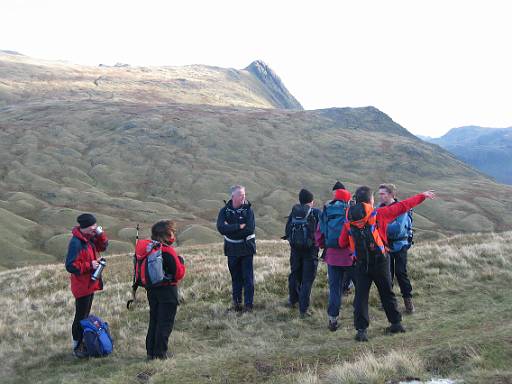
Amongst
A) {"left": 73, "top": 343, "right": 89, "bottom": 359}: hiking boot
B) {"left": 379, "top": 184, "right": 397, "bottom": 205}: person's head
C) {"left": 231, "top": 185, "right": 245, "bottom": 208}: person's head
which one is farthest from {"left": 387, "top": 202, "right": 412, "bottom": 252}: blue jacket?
{"left": 73, "top": 343, "right": 89, "bottom": 359}: hiking boot

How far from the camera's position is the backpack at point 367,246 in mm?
8070

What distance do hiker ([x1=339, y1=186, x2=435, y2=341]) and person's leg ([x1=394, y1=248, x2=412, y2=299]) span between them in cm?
175

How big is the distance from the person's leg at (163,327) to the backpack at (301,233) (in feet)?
10.7

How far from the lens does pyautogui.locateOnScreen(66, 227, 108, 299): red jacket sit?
8.73 meters

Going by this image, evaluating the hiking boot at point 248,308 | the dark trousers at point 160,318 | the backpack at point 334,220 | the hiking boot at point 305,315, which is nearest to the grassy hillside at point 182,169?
→ the hiking boot at point 248,308

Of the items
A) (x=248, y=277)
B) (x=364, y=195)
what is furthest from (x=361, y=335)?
(x=248, y=277)

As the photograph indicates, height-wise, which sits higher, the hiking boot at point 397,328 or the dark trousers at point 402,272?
the dark trousers at point 402,272

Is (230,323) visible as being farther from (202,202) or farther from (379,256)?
(202,202)

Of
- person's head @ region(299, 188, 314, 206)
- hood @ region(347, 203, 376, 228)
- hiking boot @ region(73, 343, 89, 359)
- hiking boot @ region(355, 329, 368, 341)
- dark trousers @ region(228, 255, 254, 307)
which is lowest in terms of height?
hiking boot @ region(73, 343, 89, 359)

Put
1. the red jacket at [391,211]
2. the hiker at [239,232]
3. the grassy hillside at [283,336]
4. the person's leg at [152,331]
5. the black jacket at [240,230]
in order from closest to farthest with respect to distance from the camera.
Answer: the grassy hillside at [283,336]
the red jacket at [391,211]
the person's leg at [152,331]
the hiker at [239,232]
the black jacket at [240,230]

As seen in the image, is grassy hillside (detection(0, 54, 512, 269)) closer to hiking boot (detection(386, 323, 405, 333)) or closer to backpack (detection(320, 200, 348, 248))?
backpack (detection(320, 200, 348, 248))

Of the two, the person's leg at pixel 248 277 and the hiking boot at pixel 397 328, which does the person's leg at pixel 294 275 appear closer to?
the person's leg at pixel 248 277

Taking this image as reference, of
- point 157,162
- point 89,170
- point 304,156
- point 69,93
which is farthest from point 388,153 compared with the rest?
point 69,93

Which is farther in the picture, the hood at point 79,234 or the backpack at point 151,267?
the hood at point 79,234
